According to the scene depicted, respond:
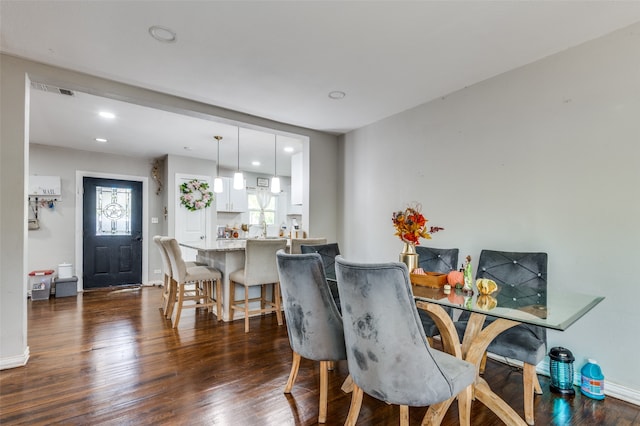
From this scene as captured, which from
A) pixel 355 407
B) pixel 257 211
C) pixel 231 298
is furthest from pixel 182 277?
pixel 257 211

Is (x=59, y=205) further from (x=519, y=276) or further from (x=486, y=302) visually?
(x=519, y=276)

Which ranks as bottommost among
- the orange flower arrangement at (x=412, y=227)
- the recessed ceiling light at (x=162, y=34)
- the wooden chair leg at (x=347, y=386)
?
the wooden chair leg at (x=347, y=386)

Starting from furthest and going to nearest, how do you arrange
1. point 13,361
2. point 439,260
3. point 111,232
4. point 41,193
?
point 111,232, point 41,193, point 439,260, point 13,361

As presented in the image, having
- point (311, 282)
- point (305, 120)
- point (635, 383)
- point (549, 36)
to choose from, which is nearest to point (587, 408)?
point (635, 383)

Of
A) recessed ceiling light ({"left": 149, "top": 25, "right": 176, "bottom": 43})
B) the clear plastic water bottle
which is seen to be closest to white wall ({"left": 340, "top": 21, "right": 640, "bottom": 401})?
the clear plastic water bottle

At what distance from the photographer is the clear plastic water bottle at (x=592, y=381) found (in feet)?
6.64

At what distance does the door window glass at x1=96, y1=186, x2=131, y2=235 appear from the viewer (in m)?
5.56

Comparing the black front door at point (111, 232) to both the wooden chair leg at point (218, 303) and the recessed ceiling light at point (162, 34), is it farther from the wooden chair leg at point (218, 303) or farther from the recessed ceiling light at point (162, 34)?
the recessed ceiling light at point (162, 34)

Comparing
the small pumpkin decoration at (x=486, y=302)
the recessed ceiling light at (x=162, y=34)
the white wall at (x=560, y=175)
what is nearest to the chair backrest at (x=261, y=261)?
the white wall at (x=560, y=175)

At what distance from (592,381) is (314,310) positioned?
1.99 metres

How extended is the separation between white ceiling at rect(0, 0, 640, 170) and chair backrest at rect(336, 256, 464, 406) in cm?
165

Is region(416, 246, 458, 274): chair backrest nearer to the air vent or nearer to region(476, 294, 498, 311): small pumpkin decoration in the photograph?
region(476, 294, 498, 311): small pumpkin decoration

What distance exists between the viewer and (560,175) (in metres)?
2.34

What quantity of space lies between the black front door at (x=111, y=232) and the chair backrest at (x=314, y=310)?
5263 mm
